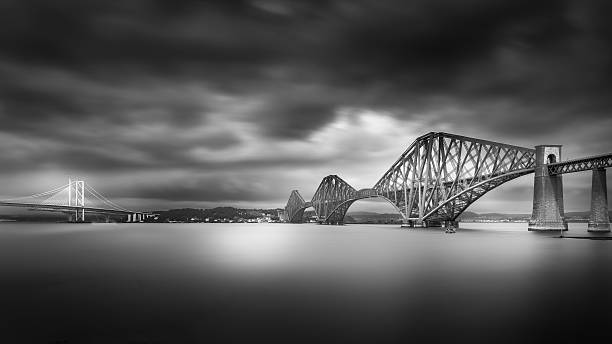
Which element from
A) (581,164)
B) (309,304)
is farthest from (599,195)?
(309,304)

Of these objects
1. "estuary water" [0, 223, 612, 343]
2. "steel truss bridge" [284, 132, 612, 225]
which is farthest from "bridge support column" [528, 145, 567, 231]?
"estuary water" [0, 223, 612, 343]

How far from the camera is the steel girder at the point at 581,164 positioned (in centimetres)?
6525

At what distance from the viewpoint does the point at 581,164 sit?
226 feet

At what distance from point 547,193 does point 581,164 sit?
842 cm

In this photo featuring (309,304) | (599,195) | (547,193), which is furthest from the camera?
(547,193)

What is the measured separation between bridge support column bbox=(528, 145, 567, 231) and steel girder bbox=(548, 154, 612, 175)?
1.63m

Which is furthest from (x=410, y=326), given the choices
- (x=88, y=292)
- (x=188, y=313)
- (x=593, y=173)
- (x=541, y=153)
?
(x=541, y=153)

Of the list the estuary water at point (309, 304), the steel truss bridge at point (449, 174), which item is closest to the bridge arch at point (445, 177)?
the steel truss bridge at point (449, 174)

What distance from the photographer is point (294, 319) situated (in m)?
14.5

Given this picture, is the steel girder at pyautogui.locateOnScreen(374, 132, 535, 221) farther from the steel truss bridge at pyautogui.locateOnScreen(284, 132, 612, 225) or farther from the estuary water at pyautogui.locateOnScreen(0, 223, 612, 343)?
the estuary water at pyautogui.locateOnScreen(0, 223, 612, 343)

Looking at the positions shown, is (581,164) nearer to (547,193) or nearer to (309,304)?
(547,193)

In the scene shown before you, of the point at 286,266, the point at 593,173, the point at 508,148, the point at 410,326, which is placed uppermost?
the point at 508,148

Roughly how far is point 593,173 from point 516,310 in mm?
65747

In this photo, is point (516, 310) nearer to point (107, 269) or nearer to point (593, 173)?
point (107, 269)
